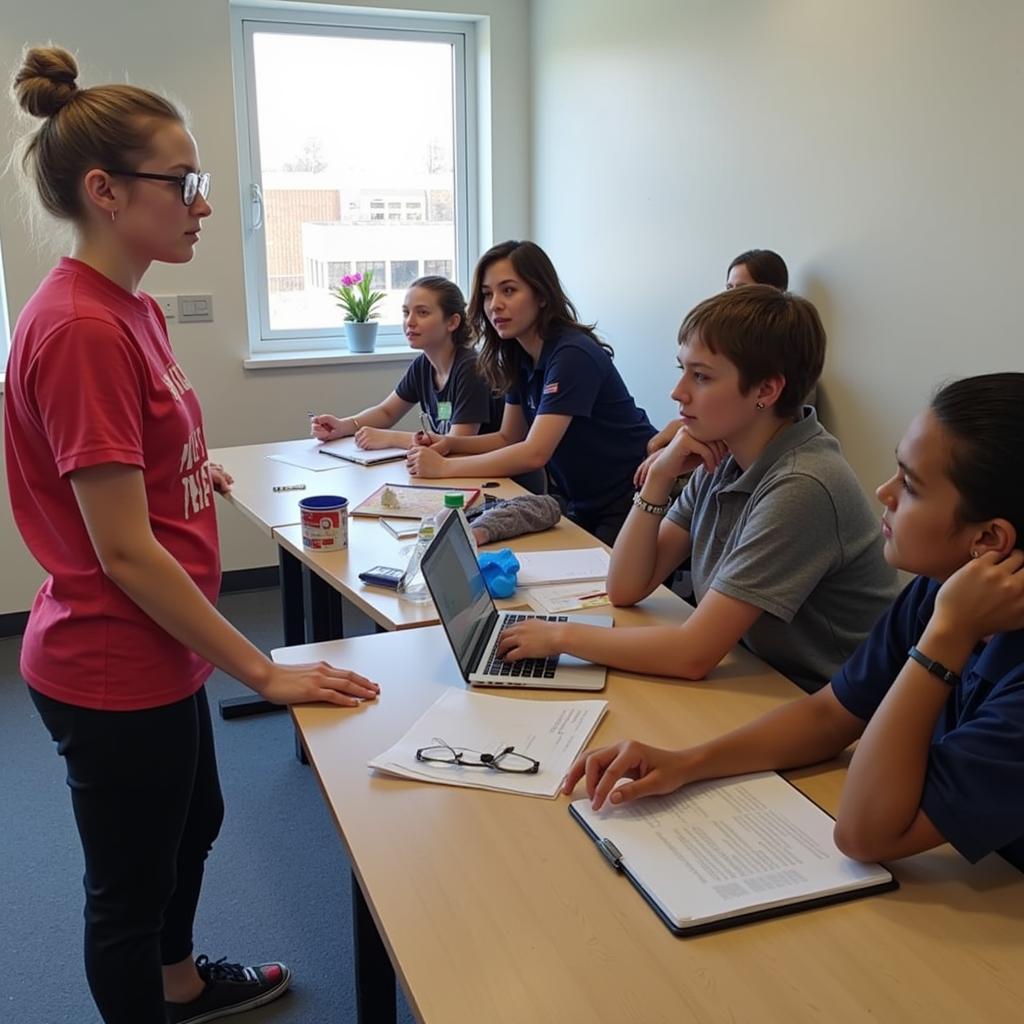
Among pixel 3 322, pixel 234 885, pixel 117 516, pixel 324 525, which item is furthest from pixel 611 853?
pixel 3 322

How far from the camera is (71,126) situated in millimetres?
1342

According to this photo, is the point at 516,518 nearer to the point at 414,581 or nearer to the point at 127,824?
the point at 414,581

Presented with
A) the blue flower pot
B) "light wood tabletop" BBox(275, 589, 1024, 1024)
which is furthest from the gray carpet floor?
the blue flower pot

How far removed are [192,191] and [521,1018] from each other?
113cm

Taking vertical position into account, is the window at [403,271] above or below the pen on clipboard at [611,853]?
above

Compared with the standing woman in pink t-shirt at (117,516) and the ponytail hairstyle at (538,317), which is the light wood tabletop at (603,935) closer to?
the standing woman in pink t-shirt at (117,516)

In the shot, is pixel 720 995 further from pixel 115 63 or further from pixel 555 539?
pixel 115 63

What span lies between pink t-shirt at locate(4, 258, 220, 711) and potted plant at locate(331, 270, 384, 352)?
2926mm

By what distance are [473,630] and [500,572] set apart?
316 mm

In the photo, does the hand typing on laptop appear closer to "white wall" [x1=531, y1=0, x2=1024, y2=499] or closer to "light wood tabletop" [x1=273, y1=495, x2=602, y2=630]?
"light wood tabletop" [x1=273, y1=495, x2=602, y2=630]

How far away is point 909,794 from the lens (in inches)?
41.3

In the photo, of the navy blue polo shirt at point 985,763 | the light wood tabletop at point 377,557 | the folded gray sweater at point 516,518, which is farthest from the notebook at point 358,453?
the navy blue polo shirt at point 985,763

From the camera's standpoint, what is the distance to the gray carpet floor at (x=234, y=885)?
1.96m

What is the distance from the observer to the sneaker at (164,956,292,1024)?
185 cm
